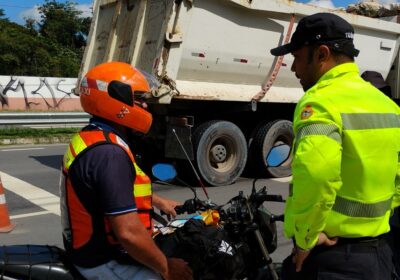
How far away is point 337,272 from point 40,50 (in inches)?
1429

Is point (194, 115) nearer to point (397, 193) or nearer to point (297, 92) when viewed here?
point (297, 92)

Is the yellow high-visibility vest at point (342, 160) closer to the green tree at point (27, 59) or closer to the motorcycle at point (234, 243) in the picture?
the motorcycle at point (234, 243)

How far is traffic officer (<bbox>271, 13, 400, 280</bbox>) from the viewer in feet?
6.23

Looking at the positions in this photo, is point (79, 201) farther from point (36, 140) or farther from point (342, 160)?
point (36, 140)

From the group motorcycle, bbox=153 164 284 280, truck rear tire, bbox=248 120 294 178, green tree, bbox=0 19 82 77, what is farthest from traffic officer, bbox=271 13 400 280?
green tree, bbox=0 19 82 77

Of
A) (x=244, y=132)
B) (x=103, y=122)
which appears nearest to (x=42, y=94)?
(x=244, y=132)

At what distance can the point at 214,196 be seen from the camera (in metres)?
7.37

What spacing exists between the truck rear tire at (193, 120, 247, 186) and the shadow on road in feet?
10.1

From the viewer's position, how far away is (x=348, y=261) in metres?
2.06

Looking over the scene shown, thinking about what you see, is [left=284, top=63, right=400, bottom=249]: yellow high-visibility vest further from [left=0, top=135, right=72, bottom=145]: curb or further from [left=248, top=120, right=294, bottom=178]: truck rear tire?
[left=0, top=135, right=72, bottom=145]: curb

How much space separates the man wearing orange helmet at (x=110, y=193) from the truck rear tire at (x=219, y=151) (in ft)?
17.9

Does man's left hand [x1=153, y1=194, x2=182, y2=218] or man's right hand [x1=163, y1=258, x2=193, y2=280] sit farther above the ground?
man's left hand [x1=153, y1=194, x2=182, y2=218]

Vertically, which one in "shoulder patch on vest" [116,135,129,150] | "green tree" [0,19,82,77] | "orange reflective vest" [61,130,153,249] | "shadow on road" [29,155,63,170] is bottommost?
"green tree" [0,19,82,77]

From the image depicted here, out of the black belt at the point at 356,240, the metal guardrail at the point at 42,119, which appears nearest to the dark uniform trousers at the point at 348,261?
the black belt at the point at 356,240
